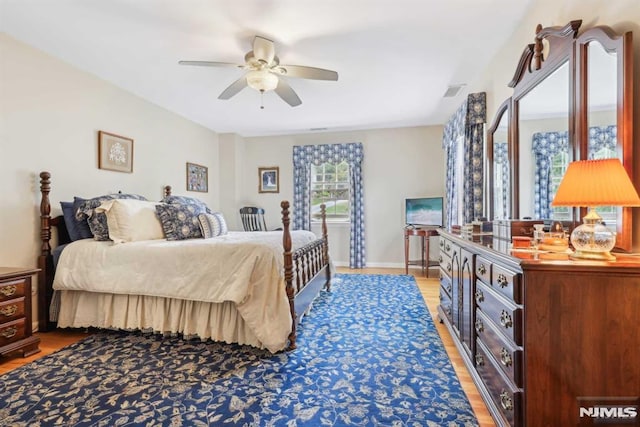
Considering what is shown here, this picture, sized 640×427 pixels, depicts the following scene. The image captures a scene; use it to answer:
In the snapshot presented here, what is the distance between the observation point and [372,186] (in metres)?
5.55

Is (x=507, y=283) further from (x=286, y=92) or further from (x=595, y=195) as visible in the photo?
(x=286, y=92)

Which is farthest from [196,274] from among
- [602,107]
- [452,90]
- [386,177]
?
[386,177]

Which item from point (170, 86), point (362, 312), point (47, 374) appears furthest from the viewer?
point (170, 86)

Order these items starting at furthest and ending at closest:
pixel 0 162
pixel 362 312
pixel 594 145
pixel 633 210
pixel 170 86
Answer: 1. pixel 170 86
2. pixel 362 312
3. pixel 0 162
4. pixel 594 145
5. pixel 633 210

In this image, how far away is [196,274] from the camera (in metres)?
2.34

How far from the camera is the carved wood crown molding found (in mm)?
1618

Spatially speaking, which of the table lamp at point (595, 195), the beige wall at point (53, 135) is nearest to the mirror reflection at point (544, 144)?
the table lamp at point (595, 195)

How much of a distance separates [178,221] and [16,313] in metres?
1.30

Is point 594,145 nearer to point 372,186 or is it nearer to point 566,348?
point 566,348

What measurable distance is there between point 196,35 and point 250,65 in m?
0.47

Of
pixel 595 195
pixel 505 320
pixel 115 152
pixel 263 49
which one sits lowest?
pixel 505 320

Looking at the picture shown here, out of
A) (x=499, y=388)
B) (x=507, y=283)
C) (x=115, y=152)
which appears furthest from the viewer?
(x=115, y=152)

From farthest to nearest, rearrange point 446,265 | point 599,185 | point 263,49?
point 446,265 < point 263,49 < point 599,185

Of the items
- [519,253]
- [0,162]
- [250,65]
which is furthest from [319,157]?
[519,253]
